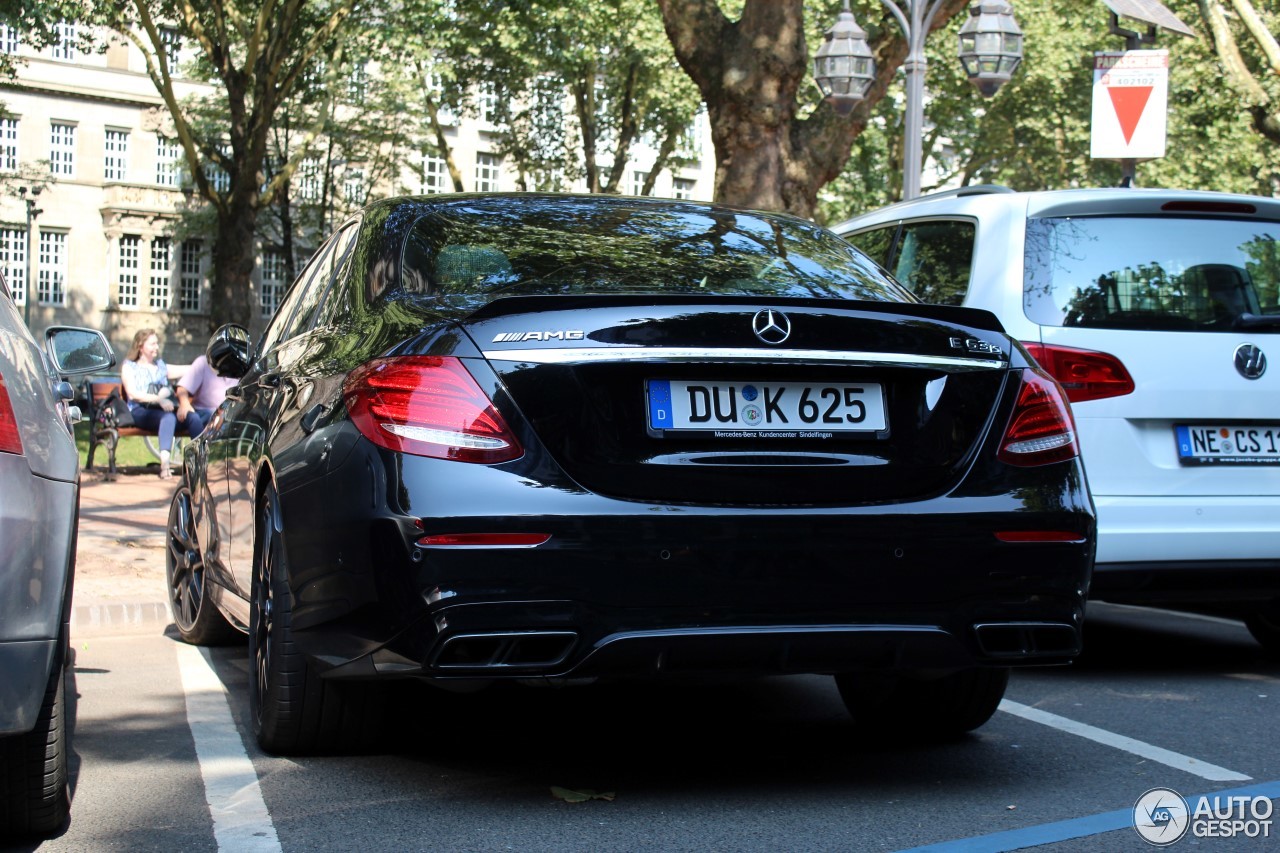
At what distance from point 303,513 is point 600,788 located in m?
1.04

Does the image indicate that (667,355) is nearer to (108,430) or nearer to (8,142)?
(108,430)

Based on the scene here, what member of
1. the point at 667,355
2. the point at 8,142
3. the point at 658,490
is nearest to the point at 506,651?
the point at 658,490

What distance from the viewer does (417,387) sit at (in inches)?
152

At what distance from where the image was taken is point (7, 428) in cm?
337

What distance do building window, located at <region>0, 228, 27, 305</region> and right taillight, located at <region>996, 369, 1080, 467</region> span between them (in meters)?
62.6

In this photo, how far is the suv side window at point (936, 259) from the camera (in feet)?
21.9

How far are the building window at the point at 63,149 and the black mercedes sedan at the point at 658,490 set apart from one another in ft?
209

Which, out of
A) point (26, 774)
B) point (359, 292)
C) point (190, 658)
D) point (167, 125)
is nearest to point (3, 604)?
point (26, 774)

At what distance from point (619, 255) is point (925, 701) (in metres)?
1.63

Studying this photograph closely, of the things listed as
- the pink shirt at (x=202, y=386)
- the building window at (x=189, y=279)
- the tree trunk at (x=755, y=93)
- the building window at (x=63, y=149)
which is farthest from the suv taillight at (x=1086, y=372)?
the building window at (x=189, y=279)

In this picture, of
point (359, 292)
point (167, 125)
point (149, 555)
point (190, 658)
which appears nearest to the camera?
point (359, 292)

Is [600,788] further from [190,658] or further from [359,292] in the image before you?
[190,658]

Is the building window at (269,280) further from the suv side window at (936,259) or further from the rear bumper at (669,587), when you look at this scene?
the rear bumper at (669,587)

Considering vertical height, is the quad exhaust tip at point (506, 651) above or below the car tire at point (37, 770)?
above
